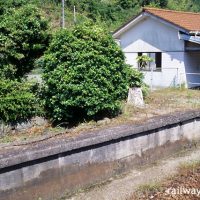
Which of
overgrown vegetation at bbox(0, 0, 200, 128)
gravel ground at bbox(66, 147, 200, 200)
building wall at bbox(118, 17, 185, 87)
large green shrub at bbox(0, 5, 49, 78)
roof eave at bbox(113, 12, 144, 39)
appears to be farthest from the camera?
roof eave at bbox(113, 12, 144, 39)

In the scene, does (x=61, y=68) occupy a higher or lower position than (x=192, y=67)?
higher

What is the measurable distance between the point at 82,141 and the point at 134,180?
1246 millimetres

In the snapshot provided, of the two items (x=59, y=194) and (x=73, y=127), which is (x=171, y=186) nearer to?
(x=59, y=194)

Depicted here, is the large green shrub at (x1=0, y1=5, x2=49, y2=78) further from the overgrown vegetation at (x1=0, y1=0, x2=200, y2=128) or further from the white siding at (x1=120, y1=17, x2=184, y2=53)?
the white siding at (x1=120, y1=17, x2=184, y2=53)

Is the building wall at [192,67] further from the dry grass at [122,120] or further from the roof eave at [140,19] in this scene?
the dry grass at [122,120]

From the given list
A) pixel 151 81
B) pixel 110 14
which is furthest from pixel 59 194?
pixel 110 14

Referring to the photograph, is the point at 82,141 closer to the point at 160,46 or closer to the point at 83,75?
the point at 83,75

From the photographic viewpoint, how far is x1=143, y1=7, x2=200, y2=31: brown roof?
15.9 meters

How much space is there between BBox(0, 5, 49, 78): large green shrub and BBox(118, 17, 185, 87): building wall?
8.91 m

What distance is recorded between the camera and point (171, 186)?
577 centimetres

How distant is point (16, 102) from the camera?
293 inches

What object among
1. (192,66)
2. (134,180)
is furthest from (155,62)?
(134,180)

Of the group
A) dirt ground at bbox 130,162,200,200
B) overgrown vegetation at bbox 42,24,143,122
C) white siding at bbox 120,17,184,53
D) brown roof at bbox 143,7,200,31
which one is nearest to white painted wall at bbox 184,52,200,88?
white siding at bbox 120,17,184,53

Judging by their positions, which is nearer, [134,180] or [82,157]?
[82,157]
